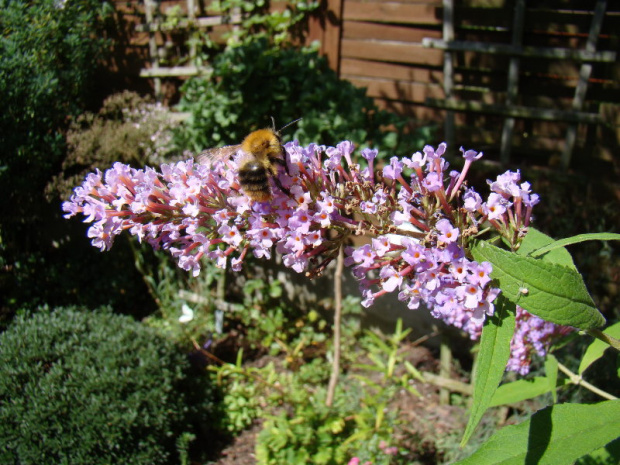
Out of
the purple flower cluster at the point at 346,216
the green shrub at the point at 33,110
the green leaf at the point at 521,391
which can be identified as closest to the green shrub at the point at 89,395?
the green shrub at the point at 33,110

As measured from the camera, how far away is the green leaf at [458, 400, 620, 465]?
1.09 metres

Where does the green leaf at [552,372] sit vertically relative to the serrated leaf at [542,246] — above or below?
below

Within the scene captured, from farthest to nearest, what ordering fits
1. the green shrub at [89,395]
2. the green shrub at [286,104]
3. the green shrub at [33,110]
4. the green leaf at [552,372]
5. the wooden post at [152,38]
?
the wooden post at [152,38] < the green shrub at [33,110] < the green shrub at [286,104] < the green shrub at [89,395] < the green leaf at [552,372]

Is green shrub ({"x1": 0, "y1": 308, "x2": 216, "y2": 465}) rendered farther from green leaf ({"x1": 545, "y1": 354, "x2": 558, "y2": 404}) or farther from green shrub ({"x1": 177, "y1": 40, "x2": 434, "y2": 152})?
green leaf ({"x1": 545, "y1": 354, "x2": 558, "y2": 404})

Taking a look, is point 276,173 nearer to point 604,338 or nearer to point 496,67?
point 604,338

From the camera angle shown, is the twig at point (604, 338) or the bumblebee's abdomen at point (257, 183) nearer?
the twig at point (604, 338)

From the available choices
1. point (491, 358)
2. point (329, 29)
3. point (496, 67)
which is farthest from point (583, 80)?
point (491, 358)

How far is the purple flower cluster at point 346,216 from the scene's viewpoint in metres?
1.06

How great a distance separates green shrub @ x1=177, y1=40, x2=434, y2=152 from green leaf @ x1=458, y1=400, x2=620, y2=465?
2472 millimetres

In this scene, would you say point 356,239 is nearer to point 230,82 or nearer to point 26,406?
point 230,82

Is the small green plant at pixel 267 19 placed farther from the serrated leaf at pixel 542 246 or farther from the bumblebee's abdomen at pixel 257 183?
the serrated leaf at pixel 542 246

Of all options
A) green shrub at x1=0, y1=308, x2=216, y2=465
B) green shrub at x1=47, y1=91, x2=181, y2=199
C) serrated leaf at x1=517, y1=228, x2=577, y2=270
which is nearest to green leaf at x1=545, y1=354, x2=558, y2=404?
serrated leaf at x1=517, y1=228, x2=577, y2=270

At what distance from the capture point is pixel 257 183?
1.26 meters

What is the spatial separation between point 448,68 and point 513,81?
1.39ft
